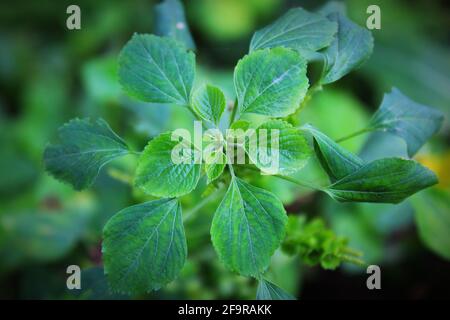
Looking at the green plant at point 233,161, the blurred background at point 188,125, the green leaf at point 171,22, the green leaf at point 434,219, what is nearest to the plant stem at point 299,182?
the green plant at point 233,161

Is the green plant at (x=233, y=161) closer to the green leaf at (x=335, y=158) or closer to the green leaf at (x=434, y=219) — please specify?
the green leaf at (x=335, y=158)

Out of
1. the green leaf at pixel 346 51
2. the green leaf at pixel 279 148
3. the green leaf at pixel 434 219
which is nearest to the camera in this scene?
the green leaf at pixel 279 148

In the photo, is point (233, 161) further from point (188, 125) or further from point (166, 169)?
point (188, 125)
